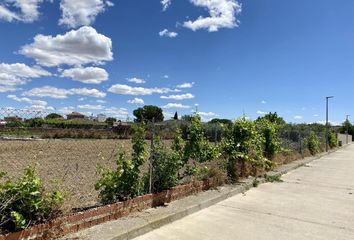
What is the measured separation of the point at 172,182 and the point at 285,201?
3.04 m

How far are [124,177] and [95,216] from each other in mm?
1025

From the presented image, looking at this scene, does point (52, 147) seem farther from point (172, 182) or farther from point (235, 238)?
point (235, 238)

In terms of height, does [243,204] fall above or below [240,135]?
below

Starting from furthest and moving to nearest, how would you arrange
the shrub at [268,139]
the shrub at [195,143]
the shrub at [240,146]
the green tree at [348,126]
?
1. the green tree at [348,126]
2. the shrub at [268,139]
3. the shrub at [240,146]
4. the shrub at [195,143]

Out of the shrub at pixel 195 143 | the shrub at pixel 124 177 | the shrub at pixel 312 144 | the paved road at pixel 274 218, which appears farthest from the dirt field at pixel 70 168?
the shrub at pixel 312 144

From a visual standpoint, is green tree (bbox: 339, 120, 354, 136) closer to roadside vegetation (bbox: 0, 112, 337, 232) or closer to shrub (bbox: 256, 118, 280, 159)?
shrub (bbox: 256, 118, 280, 159)

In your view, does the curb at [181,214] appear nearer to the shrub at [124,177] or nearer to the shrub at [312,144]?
the shrub at [124,177]

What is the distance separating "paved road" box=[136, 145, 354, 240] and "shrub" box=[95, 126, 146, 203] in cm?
96

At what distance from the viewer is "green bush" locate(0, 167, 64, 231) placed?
16.0 feet

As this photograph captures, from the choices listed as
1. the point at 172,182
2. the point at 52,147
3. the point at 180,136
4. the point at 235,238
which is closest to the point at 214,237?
the point at 235,238

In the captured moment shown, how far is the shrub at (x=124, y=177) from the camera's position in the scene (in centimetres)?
665

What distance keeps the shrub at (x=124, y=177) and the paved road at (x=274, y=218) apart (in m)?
0.96

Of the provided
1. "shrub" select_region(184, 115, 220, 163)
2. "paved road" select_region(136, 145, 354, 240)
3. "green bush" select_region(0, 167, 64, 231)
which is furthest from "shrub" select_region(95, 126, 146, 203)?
"shrub" select_region(184, 115, 220, 163)

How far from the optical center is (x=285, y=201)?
9328mm
